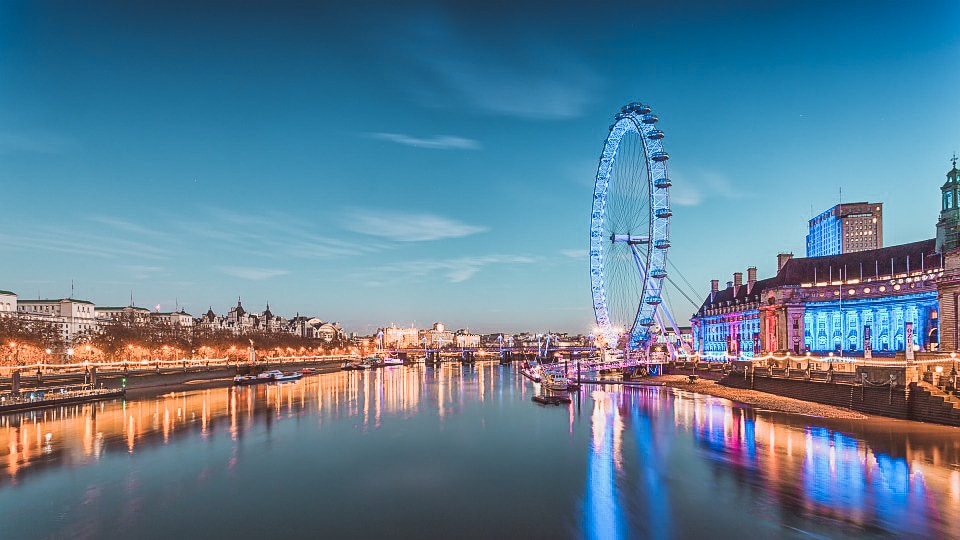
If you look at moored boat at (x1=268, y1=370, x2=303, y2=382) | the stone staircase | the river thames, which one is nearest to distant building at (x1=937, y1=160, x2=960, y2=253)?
the stone staircase

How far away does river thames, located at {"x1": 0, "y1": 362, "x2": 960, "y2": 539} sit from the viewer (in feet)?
63.8

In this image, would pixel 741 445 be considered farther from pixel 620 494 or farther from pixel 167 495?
pixel 167 495

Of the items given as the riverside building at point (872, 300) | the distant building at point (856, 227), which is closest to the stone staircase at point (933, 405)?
the riverside building at point (872, 300)

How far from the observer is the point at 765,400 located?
4806 centimetres

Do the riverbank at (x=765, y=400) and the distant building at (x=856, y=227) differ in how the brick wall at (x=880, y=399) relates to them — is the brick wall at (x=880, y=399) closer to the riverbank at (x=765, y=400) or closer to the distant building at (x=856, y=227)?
the riverbank at (x=765, y=400)

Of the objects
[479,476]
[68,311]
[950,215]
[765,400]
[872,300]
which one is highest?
[950,215]

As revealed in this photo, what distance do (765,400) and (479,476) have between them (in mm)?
31918

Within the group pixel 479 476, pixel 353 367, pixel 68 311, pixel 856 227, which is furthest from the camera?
pixel 68 311

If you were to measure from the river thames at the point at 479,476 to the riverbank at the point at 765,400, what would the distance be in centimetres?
236

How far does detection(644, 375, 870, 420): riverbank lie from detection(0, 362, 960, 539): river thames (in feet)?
7.75

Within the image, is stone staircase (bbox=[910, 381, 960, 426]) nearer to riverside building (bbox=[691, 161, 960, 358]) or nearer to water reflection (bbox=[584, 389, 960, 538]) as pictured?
water reflection (bbox=[584, 389, 960, 538])

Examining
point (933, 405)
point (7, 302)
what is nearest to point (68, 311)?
point (7, 302)

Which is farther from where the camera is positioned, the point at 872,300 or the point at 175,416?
the point at 872,300

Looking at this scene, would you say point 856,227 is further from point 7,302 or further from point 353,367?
point 7,302
